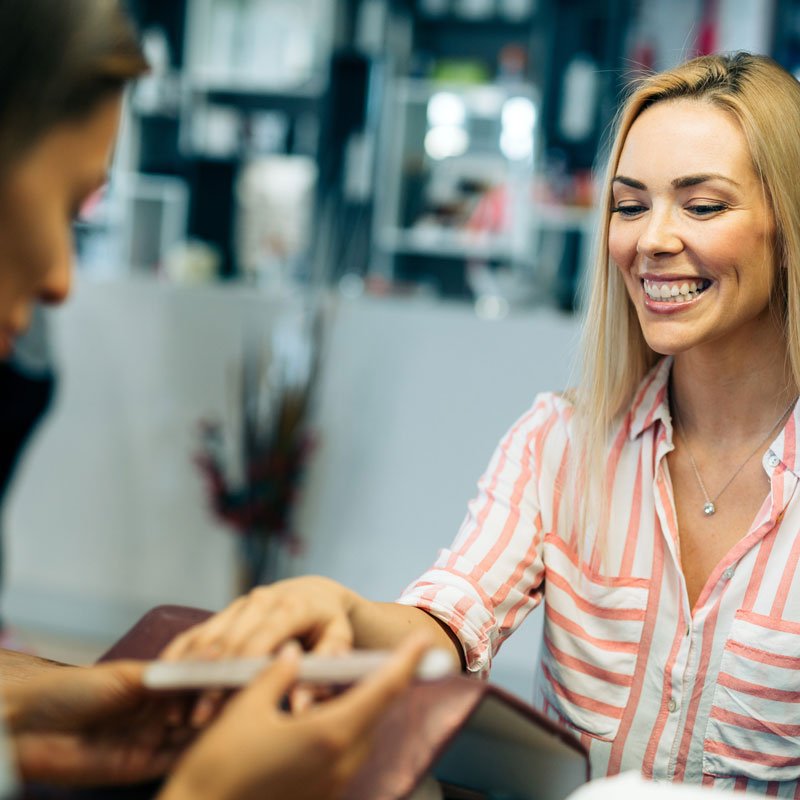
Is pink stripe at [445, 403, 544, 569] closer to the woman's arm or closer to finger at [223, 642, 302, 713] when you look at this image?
the woman's arm

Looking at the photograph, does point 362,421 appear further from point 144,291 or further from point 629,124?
point 629,124

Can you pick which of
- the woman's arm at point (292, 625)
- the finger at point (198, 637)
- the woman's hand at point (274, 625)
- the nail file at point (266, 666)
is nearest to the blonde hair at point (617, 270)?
the woman's arm at point (292, 625)

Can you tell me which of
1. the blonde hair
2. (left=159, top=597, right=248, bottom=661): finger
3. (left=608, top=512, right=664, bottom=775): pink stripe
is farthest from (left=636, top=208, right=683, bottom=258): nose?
(left=159, top=597, right=248, bottom=661): finger

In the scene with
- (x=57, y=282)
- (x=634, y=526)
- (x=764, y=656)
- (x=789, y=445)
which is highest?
(x=57, y=282)

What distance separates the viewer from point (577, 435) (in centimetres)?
139

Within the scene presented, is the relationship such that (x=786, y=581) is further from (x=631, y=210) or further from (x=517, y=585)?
(x=631, y=210)

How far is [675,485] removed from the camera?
1.38 meters

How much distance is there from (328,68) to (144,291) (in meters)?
2.90

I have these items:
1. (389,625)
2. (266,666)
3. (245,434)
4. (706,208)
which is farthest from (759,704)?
(245,434)

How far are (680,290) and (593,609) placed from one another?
406 mm

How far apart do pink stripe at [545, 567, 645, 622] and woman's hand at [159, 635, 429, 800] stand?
0.77 m

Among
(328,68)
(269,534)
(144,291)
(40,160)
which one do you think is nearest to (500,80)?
(328,68)

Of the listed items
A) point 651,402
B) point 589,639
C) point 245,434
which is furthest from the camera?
point 245,434

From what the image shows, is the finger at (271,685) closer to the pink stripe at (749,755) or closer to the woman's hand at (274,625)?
the woman's hand at (274,625)
